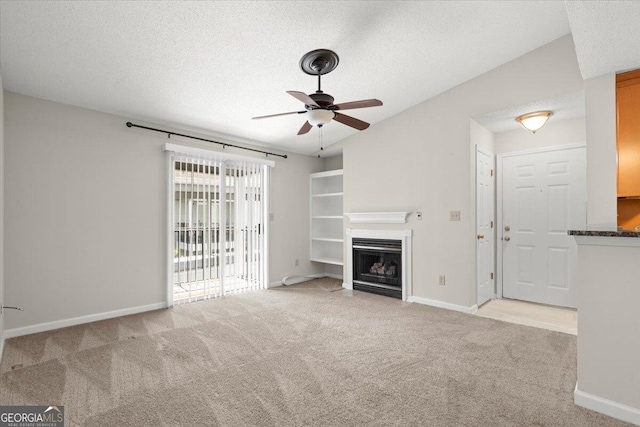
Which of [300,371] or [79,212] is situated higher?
[79,212]

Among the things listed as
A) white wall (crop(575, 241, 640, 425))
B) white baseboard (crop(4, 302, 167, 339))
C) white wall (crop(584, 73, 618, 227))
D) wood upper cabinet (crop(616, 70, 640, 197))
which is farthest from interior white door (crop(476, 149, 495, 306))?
white baseboard (crop(4, 302, 167, 339))

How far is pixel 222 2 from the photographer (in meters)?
2.43

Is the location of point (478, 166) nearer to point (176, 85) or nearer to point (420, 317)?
point (420, 317)

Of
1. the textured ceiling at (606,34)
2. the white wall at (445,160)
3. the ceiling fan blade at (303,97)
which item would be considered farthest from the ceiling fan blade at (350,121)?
the white wall at (445,160)

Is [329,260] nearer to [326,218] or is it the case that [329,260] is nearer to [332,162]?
[326,218]

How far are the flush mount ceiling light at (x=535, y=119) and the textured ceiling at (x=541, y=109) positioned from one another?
7 centimetres

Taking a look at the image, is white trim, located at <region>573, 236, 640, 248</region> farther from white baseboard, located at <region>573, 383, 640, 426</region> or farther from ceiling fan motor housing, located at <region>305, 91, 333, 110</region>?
ceiling fan motor housing, located at <region>305, 91, 333, 110</region>

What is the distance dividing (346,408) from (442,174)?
3.28 meters

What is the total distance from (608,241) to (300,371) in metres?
2.34

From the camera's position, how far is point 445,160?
429 centimetres

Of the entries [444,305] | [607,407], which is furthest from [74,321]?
[607,407]

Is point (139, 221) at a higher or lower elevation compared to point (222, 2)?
lower

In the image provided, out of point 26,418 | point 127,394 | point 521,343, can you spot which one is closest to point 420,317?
point 521,343

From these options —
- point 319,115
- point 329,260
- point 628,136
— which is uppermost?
point 319,115
